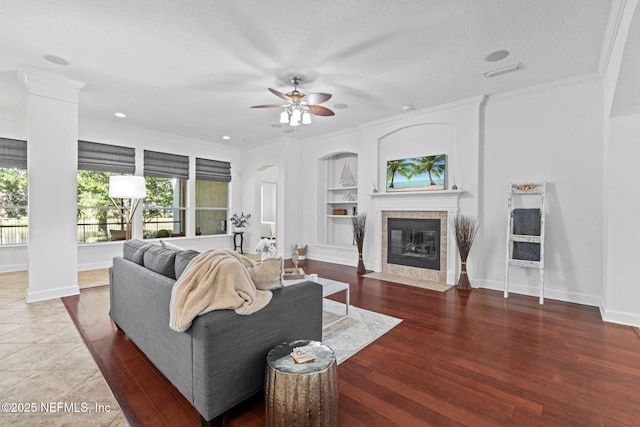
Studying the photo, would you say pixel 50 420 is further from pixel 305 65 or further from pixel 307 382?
pixel 305 65

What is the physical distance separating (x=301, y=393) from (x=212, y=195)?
6817mm

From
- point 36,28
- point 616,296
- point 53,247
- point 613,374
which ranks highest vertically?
point 36,28

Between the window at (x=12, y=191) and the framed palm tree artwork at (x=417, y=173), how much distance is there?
22.1 feet

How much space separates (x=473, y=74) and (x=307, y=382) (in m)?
3.86

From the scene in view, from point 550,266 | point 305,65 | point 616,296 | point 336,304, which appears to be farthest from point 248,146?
point 616,296

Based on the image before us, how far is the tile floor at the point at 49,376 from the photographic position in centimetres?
171

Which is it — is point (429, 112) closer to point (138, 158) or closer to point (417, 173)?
point (417, 173)

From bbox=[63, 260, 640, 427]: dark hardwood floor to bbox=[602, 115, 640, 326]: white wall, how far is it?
0.82 feet

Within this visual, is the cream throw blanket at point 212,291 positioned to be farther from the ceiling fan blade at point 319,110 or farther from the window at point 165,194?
the window at point 165,194

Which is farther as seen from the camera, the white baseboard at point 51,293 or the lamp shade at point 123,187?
the lamp shade at point 123,187

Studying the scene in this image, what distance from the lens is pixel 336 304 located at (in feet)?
12.1

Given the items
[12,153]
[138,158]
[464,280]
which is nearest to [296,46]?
[464,280]

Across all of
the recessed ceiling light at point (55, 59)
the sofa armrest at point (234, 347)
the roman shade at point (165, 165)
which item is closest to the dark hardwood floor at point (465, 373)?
the sofa armrest at point (234, 347)

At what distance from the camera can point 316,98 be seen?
128 inches
